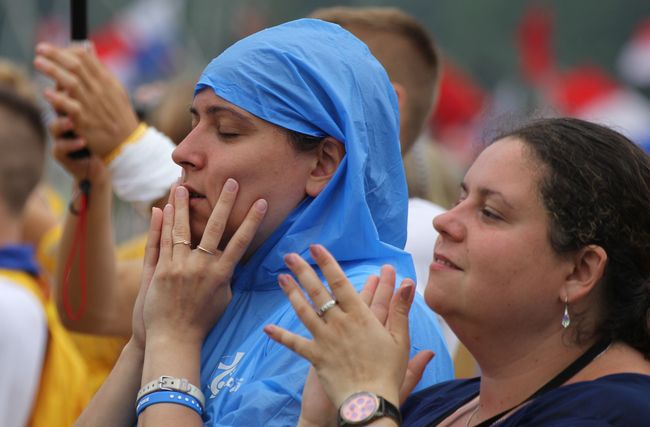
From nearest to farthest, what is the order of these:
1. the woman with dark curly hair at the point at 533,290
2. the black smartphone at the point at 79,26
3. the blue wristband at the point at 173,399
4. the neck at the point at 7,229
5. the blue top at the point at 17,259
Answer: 1. the woman with dark curly hair at the point at 533,290
2. the blue wristband at the point at 173,399
3. the black smartphone at the point at 79,26
4. the blue top at the point at 17,259
5. the neck at the point at 7,229

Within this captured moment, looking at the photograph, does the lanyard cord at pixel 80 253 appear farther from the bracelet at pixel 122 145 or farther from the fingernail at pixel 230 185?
the fingernail at pixel 230 185

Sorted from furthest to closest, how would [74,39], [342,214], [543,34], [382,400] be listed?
[543,34] → [74,39] → [342,214] → [382,400]

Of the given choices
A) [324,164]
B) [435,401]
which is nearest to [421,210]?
[324,164]

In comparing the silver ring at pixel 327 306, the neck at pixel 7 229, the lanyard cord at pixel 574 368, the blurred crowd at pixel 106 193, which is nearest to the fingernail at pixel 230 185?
the blurred crowd at pixel 106 193

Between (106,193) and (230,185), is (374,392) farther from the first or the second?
(106,193)

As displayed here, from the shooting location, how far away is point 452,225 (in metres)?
2.44

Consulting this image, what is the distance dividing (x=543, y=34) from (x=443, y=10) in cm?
754

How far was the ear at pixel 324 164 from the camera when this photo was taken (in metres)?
2.69

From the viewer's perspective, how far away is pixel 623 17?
27.3 m

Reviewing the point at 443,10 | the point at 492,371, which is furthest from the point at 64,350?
the point at 443,10

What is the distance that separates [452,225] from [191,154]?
2.06 feet

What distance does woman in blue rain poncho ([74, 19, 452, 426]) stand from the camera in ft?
8.58

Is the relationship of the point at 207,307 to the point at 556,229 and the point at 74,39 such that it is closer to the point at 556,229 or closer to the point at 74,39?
the point at 556,229

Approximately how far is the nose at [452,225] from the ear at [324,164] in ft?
1.08
